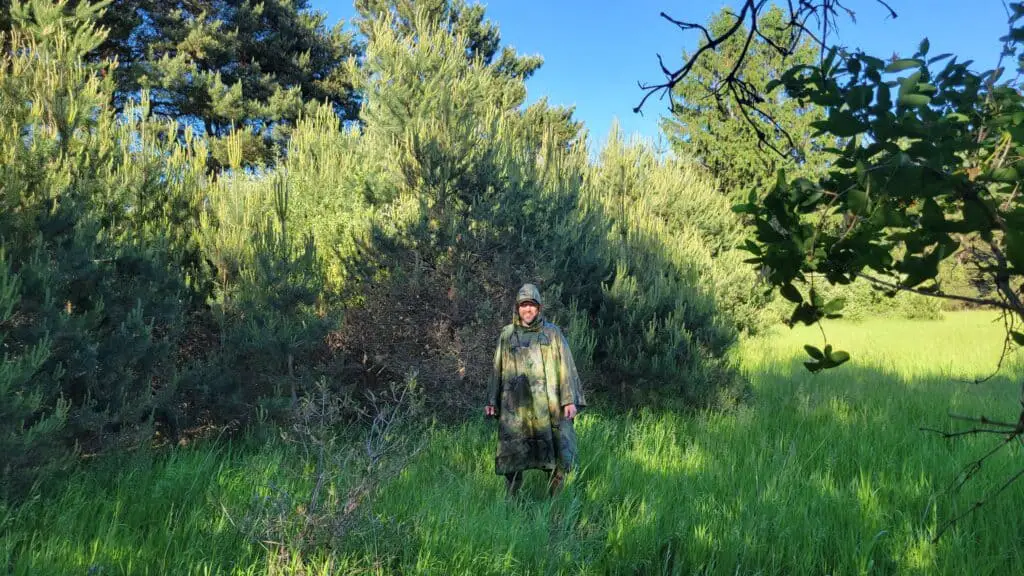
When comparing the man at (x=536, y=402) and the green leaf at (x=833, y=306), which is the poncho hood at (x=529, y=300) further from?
the green leaf at (x=833, y=306)

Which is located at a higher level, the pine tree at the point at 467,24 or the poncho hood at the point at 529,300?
the pine tree at the point at 467,24

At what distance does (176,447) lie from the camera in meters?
5.89

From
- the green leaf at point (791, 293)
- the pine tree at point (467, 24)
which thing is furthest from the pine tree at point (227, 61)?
the green leaf at point (791, 293)

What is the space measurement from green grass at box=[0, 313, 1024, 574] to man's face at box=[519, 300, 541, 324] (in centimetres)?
138

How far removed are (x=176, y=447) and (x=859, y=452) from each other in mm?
6426

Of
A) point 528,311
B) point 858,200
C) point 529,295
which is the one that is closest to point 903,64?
point 858,200

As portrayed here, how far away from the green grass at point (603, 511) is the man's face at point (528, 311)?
54.4 inches

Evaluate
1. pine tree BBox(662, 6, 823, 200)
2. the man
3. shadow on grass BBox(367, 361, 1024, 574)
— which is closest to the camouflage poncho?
the man

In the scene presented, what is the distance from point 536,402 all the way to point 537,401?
0.01m

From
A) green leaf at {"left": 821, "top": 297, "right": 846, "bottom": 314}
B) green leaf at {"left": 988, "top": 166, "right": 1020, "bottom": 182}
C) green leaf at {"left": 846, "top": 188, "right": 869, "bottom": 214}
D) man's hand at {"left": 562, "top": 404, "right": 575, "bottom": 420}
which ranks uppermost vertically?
green leaf at {"left": 988, "top": 166, "right": 1020, "bottom": 182}

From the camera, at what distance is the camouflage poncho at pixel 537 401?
4.84m

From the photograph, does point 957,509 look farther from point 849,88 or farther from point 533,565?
point 849,88

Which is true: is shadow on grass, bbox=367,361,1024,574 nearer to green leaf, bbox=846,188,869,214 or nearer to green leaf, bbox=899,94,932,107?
green leaf, bbox=846,188,869,214

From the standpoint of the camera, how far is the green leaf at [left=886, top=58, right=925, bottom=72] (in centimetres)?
127
